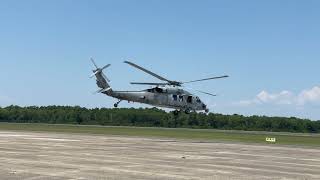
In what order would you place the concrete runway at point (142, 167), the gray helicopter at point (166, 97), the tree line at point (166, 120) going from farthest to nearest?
the tree line at point (166, 120) < the gray helicopter at point (166, 97) < the concrete runway at point (142, 167)

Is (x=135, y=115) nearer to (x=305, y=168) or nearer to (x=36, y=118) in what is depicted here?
(x=36, y=118)

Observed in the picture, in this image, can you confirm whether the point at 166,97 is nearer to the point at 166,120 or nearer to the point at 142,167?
the point at 142,167

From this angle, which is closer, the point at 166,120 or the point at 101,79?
the point at 101,79

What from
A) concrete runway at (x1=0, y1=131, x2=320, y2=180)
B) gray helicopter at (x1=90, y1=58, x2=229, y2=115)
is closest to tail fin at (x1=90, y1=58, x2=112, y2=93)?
gray helicopter at (x1=90, y1=58, x2=229, y2=115)

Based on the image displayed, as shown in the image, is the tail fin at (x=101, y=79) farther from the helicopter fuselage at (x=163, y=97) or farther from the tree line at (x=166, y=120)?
the tree line at (x=166, y=120)

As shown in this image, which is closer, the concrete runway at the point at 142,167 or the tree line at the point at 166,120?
the concrete runway at the point at 142,167

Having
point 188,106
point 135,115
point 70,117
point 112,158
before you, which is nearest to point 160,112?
point 135,115

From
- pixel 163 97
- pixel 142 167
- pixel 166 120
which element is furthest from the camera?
pixel 166 120

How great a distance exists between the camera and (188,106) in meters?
75.0

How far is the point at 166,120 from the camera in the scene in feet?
513

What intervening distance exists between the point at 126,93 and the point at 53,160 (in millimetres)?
43445

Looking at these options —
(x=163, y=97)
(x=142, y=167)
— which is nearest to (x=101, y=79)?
(x=163, y=97)

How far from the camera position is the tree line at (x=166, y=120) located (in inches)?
5871

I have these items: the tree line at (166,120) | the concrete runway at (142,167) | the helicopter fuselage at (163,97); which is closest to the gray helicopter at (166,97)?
the helicopter fuselage at (163,97)
